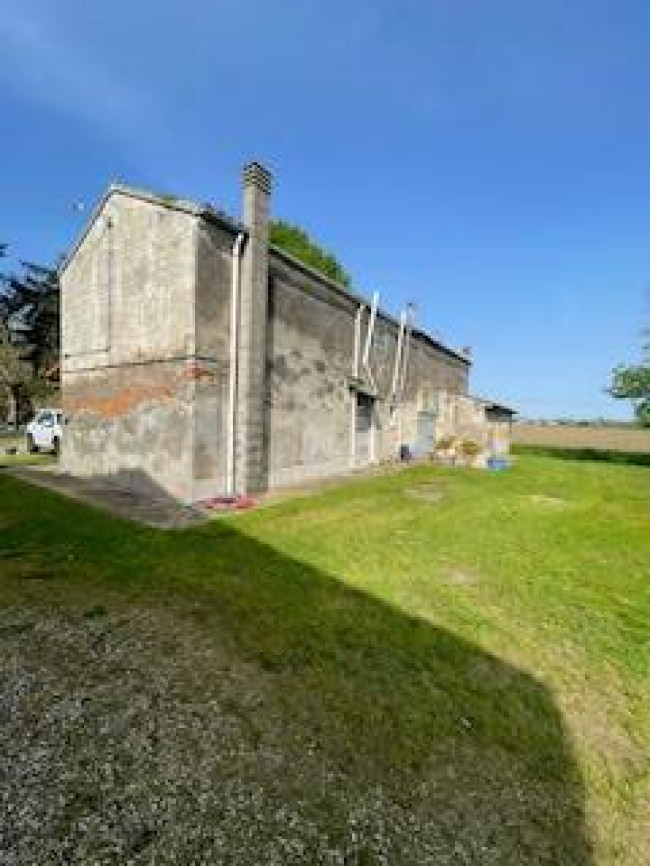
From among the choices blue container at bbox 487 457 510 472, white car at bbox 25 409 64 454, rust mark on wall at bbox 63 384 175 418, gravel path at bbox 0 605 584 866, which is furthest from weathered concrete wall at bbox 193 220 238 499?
white car at bbox 25 409 64 454

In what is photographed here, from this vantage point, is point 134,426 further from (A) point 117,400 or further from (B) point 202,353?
(B) point 202,353

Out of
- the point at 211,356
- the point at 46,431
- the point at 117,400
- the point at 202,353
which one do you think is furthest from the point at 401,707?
the point at 46,431

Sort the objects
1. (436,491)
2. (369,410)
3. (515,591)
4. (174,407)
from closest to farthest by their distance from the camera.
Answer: (515,591) → (174,407) → (436,491) → (369,410)

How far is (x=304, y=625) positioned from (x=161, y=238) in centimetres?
1027

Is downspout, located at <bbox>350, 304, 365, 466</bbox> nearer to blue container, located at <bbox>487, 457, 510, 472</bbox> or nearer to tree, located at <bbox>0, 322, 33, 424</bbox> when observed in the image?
blue container, located at <bbox>487, 457, 510, 472</bbox>

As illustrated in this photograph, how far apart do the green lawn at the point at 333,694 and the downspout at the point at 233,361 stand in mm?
4002

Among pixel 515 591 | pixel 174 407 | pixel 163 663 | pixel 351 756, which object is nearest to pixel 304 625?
pixel 163 663

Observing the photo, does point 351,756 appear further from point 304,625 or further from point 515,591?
point 515,591

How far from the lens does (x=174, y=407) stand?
483 inches

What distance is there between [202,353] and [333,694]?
29.8 ft

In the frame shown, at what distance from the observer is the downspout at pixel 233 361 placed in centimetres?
1268

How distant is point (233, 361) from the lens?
12.8m

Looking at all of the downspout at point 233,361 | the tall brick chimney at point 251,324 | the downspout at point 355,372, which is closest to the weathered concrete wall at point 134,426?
the downspout at point 233,361

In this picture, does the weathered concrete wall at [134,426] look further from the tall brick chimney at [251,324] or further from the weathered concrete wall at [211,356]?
the tall brick chimney at [251,324]
